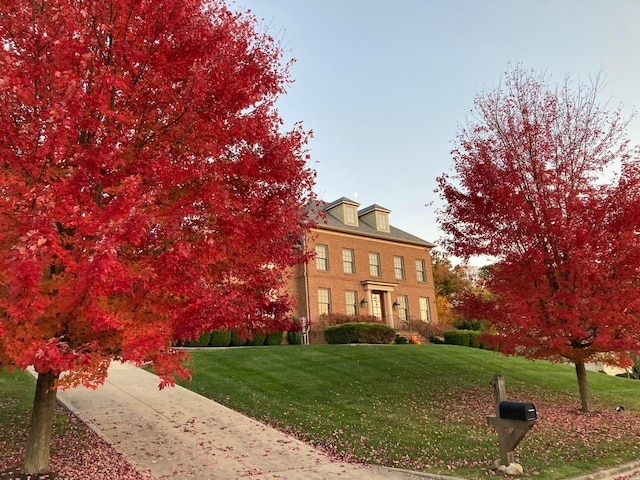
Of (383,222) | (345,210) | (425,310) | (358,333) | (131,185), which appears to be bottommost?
(358,333)

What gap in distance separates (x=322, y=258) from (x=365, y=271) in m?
3.43

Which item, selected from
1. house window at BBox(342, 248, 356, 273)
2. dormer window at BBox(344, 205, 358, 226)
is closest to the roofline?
dormer window at BBox(344, 205, 358, 226)

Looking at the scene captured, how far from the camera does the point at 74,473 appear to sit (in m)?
6.28

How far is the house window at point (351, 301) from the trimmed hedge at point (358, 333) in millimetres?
3810

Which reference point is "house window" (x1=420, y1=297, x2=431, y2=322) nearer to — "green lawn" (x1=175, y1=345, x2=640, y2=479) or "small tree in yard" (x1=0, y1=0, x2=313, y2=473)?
"green lawn" (x1=175, y1=345, x2=640, y2=479)

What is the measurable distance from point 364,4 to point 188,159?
8925 mm

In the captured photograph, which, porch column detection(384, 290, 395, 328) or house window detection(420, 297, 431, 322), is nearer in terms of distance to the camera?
porch column detection(384, 290, 395, 328)

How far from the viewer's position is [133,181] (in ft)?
15.7

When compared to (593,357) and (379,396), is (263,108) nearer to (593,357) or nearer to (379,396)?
(379,396)

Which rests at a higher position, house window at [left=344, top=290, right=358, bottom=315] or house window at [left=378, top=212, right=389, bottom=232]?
house window at [left=378, top=212, right=389, bottom=232]

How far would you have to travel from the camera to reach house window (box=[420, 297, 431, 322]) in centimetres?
3187

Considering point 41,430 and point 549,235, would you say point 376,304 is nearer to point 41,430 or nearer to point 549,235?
point 549,235

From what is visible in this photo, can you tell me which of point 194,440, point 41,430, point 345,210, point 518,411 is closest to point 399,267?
point 345,210

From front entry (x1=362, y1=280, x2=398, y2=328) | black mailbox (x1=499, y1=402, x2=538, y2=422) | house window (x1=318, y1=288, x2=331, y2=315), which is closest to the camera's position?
black mailbox (x1=499, y1=402, x2=538, y2=422)
